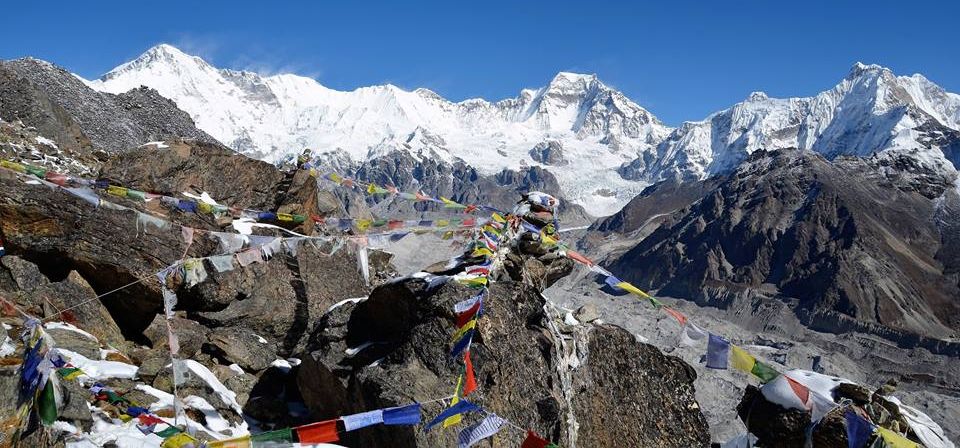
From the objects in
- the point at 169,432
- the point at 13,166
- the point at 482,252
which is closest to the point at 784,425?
the point at 482,252

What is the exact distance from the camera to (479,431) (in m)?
10.8

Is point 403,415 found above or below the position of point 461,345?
below

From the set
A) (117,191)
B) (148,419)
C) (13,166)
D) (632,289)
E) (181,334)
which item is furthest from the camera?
(117,191)

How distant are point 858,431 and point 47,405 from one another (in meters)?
11.4

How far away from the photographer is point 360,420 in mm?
9297

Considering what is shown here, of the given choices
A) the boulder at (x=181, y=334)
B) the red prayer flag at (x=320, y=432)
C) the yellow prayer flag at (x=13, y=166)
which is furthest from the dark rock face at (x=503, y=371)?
the yellow prayer flag at (x=13, y=166)

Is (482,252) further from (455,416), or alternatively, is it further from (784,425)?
(784,425)

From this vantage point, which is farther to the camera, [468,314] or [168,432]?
[468,314]

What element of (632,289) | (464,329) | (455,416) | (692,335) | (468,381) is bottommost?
(455,416)

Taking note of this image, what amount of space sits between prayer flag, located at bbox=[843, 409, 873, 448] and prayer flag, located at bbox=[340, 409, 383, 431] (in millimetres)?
7066

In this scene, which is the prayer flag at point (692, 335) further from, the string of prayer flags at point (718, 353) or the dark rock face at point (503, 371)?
the dark rock face at point (503, 371)

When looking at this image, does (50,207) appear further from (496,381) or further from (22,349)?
(496,381)

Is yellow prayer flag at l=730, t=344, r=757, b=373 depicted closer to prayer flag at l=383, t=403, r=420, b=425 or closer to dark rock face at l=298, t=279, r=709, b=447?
dark rock face at l=298, t=279, r=709, b=447

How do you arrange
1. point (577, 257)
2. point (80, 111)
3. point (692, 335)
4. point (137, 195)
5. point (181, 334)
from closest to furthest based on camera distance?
point (692, 335)
point (181, 334)
point (137, 195)
point (577, 257)
point (80, 111)
